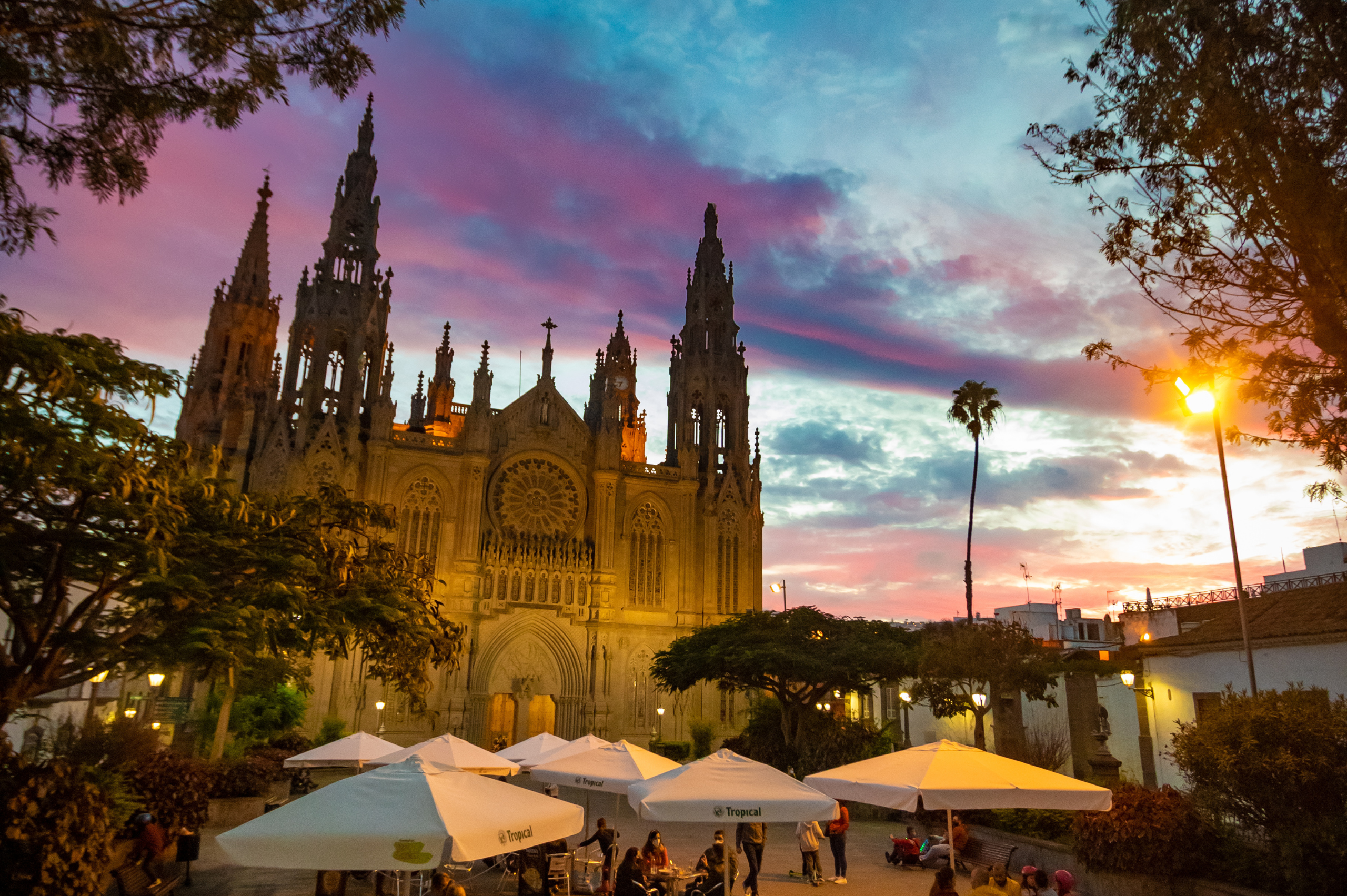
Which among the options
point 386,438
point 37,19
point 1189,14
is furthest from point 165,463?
point 386,438

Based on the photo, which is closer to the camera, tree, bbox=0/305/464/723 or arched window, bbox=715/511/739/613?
tree, bbox=0/305/464/723

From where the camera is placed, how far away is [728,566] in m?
50.3

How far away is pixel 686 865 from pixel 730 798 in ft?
24.8

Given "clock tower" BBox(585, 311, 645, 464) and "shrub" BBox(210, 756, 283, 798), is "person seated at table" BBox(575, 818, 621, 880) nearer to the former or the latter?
"shrub" BBox(210, 756, 283, 798)

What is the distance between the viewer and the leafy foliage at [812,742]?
27.4m

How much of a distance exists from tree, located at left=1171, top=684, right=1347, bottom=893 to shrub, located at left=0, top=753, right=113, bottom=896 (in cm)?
1359

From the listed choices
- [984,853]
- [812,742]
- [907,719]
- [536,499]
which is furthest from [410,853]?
[536,499]

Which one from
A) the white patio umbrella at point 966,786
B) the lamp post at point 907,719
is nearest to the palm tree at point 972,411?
the lamp post at point 907,719

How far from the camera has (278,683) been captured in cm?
3177

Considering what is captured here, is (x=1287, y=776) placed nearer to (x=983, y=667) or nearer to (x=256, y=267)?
(x=983, y=667)

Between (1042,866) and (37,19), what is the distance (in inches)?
697

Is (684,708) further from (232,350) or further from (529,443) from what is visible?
(232,350)

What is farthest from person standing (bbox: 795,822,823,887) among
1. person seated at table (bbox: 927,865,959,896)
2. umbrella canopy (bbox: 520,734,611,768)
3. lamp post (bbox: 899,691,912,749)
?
lamp post (bbox: 899,691,912,749)

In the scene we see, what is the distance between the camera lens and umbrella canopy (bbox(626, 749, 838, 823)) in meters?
9.74
